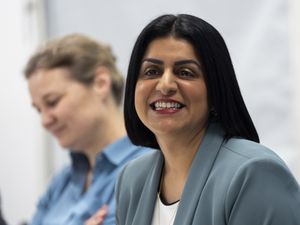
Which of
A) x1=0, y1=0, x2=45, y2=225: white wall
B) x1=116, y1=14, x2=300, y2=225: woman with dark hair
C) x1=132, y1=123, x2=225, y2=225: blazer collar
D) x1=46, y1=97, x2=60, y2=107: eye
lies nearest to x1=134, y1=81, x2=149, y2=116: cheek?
x1=116, y1=14, x2=300, y2=225: woman with dark hair

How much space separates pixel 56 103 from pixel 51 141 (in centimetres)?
96

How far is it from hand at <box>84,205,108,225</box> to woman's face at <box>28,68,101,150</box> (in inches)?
12.6

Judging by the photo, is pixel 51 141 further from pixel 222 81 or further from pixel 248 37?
pixel 222 81

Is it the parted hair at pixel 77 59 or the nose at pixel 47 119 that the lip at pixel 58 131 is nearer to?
the nose at pixel 47 119

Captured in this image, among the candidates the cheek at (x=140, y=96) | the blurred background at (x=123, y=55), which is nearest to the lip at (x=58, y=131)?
the blurred background at (x=123, y=55)

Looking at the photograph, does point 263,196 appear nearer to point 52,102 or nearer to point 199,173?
point 199,173

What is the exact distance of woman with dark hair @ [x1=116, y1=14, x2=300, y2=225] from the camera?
1.05m

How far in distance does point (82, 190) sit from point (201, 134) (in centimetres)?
92

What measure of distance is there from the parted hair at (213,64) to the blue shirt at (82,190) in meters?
0.70

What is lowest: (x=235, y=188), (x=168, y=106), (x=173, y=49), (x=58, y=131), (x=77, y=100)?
(x=58, y=131)

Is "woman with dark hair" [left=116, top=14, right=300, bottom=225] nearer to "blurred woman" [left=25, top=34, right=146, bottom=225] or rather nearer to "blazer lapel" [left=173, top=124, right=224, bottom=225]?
"blazer lapel" [left=173, top=124, right=224, bottom=225]

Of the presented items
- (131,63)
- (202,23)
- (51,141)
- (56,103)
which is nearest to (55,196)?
(56,103)

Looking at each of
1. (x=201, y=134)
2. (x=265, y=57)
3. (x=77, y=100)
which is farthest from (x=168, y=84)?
(x=265, y=57)

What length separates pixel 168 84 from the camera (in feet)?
3.67
